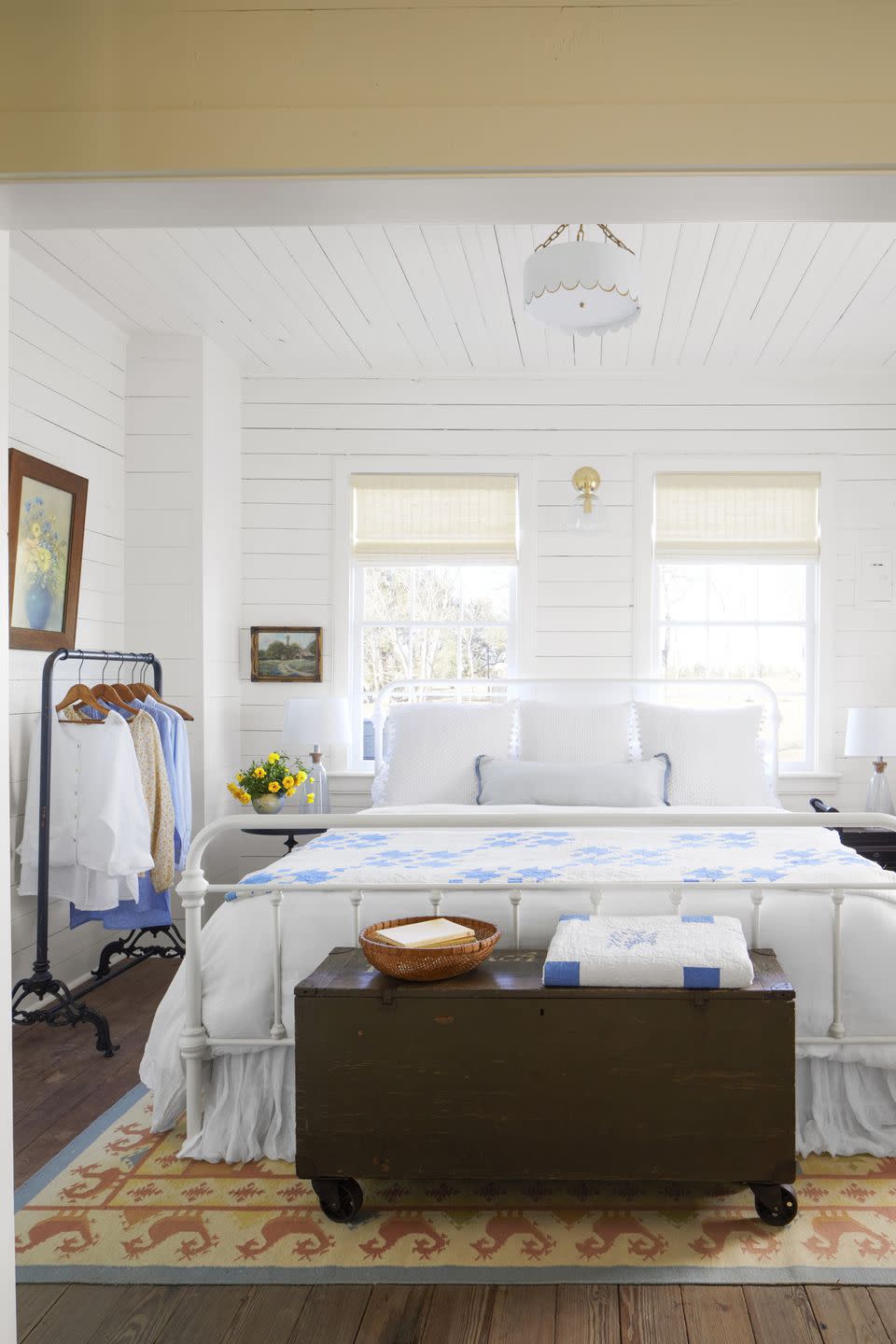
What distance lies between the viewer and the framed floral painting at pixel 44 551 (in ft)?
12.0

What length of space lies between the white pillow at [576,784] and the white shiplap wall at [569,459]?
0.89m

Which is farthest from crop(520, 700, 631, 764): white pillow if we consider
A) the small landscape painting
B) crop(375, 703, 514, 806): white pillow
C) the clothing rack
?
the clothing rack

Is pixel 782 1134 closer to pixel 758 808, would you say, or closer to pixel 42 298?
pixel 758 808

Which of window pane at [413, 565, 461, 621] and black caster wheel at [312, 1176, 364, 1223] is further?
window pane at [413, 565, 461, 621]

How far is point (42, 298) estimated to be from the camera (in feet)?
12.6

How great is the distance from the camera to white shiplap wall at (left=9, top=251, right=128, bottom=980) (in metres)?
3.70

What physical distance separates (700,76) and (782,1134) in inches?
78.6

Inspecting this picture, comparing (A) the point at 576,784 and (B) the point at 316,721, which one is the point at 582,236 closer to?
(A) the point at 576,784

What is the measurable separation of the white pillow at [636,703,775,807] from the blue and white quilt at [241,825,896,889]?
0.51m

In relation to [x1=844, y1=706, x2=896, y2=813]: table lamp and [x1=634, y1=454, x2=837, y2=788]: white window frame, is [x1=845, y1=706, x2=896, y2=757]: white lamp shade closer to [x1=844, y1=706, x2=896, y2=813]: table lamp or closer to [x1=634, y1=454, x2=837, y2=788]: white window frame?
[x1=844, y1=706, x2=896, y2=813]: table lamp

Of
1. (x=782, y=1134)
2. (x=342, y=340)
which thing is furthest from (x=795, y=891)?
(x=342, y=340)

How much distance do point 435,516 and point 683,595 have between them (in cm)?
128

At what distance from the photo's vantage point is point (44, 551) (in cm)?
386

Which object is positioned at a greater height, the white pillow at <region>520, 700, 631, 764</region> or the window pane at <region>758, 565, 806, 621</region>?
the window pane at <region>758, 565, 806, 621</region>
